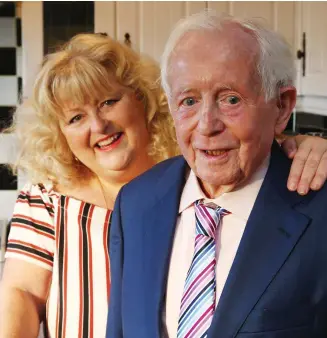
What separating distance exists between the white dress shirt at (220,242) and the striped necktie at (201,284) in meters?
0.01

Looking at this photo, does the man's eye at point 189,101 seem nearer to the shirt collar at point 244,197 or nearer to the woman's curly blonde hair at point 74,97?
the shirt collar at point 244,197

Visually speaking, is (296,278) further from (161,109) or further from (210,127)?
(161,109)

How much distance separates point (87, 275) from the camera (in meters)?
1.56

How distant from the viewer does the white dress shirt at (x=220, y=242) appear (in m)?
1.15

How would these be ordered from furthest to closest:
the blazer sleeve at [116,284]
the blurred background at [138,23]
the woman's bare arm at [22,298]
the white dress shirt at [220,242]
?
1. the blurred background at [138,23]
2. the woman's bare arm at [22,298]
3. the blazer sleeve at [116,284]
4. the white dress shirt at [220,242]

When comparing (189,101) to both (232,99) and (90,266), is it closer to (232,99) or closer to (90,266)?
(232,99)

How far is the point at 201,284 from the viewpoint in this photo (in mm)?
1124

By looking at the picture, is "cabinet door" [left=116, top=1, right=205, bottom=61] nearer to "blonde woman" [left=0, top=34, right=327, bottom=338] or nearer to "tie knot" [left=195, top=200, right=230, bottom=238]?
"blonde woman" [left=0, top=34, right=327, bottom=338]

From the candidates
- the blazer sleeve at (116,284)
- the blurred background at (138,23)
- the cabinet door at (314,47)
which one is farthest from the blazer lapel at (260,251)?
the blurred background at (138,23)

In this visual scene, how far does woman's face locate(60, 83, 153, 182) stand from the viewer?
157 cm

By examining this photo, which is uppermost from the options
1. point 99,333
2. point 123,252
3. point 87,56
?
point 87,56

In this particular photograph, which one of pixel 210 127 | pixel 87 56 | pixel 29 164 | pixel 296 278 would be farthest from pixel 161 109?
pixel 296 278

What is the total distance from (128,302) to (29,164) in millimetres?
592

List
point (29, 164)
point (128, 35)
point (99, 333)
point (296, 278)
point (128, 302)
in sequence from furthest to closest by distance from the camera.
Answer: point (128, 35)
point (29, 164)
point (99, 333)
point (128, 302)
point (296, 278)
